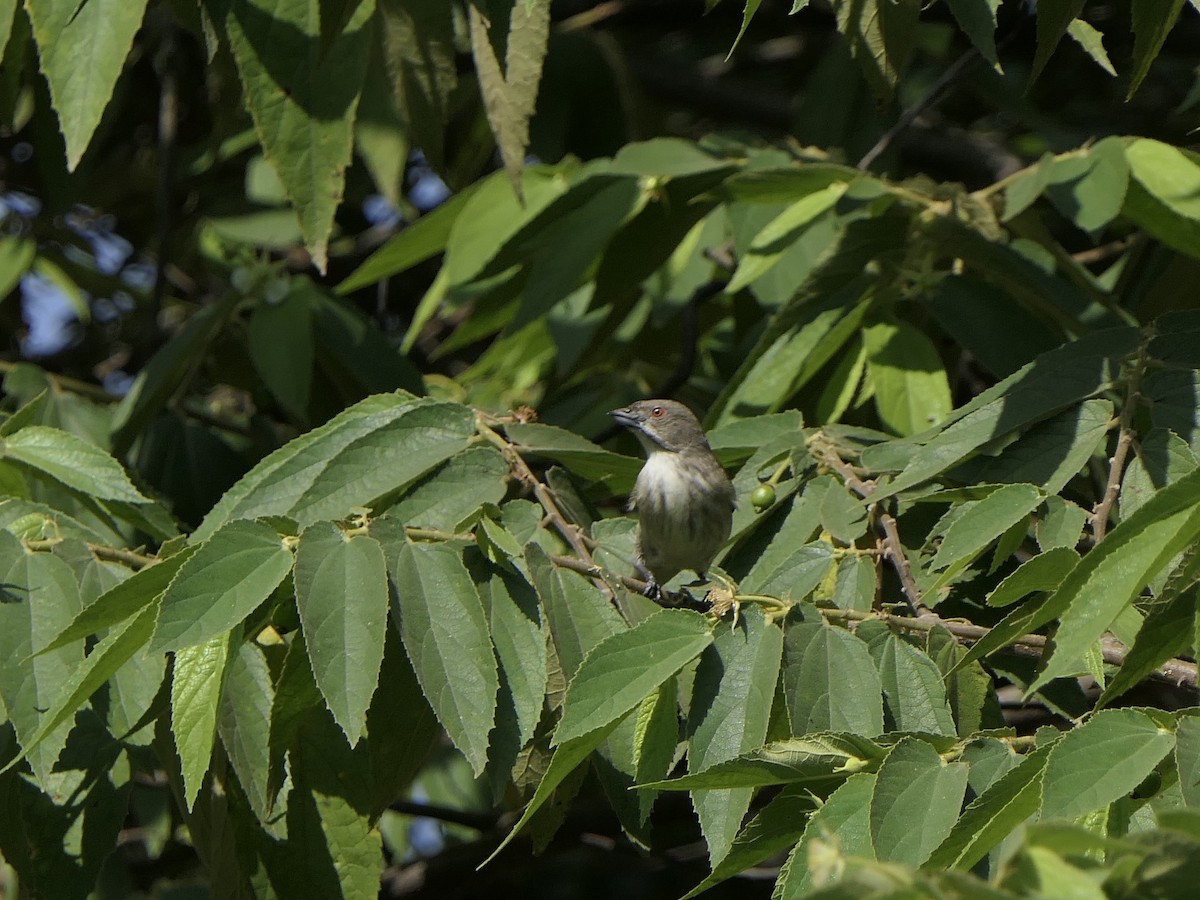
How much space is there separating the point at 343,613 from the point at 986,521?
3.93ft

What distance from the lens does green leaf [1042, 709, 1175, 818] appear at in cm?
208

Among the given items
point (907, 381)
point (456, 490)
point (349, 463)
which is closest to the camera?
point (349, 463)

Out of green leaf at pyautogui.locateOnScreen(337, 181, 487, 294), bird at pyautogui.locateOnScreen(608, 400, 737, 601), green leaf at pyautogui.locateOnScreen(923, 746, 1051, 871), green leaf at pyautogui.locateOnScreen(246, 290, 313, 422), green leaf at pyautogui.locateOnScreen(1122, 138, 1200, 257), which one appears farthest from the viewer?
green leaf at pyautogui.locateOnScreen(337, 181, 487, 294)

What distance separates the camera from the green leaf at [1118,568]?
2.04m

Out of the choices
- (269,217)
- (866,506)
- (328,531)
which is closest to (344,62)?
(328,531)

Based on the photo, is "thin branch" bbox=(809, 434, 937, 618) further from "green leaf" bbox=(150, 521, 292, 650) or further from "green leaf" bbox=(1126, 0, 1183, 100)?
"green leaf" bbox=(150, 521, 292, 650)

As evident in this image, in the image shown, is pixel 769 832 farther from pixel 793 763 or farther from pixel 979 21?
pixel 979 21

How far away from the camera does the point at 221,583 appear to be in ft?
8.54

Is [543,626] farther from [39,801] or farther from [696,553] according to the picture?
[696,553]

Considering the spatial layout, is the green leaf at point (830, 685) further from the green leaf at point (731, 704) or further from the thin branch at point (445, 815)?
the thin branch at point (445, 815)

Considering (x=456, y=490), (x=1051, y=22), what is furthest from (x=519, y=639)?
(x=1051, y=22)

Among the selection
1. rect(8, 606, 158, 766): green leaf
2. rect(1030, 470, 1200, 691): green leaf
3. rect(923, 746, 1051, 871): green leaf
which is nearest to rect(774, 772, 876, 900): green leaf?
rect(923, 746, 1051, 871): green leaf

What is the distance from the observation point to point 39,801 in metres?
3.02

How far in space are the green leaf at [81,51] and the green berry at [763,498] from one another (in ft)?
5.56
